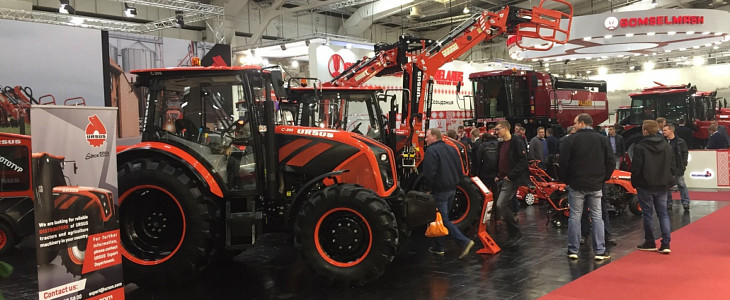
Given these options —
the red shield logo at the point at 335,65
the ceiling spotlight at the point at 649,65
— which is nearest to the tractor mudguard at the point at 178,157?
the red shield logo at the point at 335,65

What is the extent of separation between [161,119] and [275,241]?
99.4 inches

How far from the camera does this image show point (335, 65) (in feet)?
44.8

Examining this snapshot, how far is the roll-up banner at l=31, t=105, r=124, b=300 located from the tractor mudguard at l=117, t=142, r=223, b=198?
157 centimetres

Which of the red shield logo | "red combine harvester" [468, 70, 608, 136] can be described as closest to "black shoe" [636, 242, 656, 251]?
"red combine harvester" [468, 70, 608, 136]

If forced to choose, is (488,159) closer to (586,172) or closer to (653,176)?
(586,172)

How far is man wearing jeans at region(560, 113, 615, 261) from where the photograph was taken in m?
5.77

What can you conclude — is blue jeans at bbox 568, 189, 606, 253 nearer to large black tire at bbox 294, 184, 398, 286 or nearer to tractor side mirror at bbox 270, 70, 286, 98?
large black tire at bbox 294, 184, 398, 286

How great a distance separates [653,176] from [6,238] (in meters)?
7.70

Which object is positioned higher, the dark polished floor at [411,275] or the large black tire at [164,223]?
the large black tire at [164,223]

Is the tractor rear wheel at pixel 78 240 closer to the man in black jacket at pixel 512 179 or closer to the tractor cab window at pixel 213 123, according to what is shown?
the tractor cab window at pixel 213 123

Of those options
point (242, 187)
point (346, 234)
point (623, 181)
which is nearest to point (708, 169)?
point (623, 181)

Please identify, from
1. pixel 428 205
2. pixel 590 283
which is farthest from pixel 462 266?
pixel 590 283

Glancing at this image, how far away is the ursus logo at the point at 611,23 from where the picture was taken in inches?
519

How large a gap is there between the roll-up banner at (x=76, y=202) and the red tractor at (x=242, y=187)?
5.33 feet
